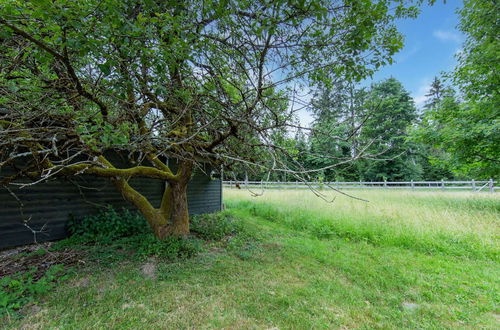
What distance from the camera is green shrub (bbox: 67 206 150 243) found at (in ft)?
13.3

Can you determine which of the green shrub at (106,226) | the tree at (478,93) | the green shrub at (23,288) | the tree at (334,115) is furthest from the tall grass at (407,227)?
the green shrub at (106,226)

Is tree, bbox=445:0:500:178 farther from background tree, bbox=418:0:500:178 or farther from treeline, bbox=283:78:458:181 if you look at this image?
treeline, bbox=283:78:458:181

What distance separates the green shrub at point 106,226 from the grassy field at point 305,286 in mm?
1370

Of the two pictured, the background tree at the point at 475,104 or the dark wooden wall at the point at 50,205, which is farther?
the background tree at the point at 475,104

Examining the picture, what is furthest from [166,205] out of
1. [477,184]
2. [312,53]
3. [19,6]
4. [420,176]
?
[420,176]

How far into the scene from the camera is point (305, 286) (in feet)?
8.47

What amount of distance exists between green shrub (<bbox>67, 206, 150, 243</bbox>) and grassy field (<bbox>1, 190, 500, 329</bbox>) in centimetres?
137

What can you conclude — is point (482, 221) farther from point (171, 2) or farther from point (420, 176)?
point (420, 176)

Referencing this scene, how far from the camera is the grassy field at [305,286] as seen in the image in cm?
195

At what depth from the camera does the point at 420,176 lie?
20734 mm

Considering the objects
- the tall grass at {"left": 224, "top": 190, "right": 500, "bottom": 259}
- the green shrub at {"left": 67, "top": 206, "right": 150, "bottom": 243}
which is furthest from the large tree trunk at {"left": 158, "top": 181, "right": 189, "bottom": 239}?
the tall grass at {"left": 224, "top": 190, "right": 500, "bottom": 259}

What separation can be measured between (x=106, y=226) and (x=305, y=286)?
389 centimetres

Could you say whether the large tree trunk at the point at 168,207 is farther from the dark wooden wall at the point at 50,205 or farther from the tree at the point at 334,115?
the tree at the point at 334,115

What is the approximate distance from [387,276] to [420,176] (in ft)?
74.8
